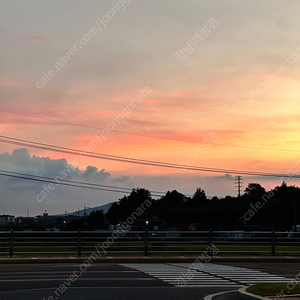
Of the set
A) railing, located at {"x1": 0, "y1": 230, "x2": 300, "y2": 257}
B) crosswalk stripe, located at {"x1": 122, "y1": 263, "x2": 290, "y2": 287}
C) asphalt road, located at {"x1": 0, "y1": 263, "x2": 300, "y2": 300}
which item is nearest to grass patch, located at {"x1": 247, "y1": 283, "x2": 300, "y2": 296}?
asphalt road, located at {"x1": 0, "y1": 263, "x2": 300, "y2": 300}

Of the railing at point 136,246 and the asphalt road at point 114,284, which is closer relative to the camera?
the asphalt road at point 114,284

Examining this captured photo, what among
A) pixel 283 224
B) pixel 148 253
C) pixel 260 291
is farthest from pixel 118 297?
pixel 283 224

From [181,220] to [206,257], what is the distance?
Answer: 391 feet

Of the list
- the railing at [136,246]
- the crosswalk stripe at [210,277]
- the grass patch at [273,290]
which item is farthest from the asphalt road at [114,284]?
the railing at [136,246]

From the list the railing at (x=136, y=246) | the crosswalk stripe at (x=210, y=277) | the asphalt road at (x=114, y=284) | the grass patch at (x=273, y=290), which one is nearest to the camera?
the grass patch at (x=273, y=290)

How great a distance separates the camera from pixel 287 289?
13.0 m

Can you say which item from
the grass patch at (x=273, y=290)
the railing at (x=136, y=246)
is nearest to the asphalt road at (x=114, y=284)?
the grass patch at (x=273, y=290)

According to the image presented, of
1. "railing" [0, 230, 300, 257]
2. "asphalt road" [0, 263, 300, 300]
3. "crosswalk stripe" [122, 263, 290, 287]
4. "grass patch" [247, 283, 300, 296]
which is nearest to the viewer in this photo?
"grass patch" [247, 283, 300, 296]

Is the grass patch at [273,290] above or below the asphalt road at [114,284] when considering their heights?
above

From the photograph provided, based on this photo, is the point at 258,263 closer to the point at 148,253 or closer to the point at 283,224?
the point at 148,253

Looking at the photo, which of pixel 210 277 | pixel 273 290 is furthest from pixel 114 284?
pixel 273 290

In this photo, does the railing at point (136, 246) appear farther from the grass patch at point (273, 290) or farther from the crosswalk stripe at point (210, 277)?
the grass patch at point (273, 290)

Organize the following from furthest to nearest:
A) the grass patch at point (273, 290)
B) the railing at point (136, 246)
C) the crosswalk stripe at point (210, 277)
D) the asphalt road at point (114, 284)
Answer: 1. the railing at point (136, 246)
2. the crosswalk stripe at point (210, 277)
3. the asphalt road at point (114, 284)
4. the grass patch at point (273, 290)

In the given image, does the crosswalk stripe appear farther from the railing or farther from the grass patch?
the railing
